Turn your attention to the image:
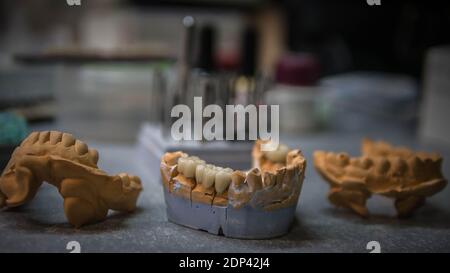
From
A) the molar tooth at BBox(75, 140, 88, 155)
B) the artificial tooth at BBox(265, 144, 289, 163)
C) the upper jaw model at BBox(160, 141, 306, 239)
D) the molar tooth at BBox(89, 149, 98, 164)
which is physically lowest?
the upper jaw model at BBox(160, 141, 306, 239)

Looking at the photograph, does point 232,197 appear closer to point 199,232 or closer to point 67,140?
point 199,232

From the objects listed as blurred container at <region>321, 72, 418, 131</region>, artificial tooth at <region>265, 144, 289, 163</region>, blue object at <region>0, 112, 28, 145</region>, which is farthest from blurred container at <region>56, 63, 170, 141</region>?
blurred container at <region>321, 72, 418, 131</region>

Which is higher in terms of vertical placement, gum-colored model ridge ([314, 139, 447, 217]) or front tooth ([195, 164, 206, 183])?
front tooth ([195, 164, 206, 183])

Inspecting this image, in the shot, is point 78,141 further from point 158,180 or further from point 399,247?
point 399,247

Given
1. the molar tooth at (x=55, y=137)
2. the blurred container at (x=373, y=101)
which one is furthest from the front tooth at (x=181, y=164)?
the blurred container at (x=373, y=101)

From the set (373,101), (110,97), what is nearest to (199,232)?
(110,97)

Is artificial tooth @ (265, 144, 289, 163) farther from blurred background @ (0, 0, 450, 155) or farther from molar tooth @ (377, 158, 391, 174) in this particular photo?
blurred background @ (0, 0, 450, 155)

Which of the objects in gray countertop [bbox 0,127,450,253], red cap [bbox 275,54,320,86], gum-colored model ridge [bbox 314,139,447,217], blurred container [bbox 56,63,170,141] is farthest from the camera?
red cap [bbox 275,54,320,86]

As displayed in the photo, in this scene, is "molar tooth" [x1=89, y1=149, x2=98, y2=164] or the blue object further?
the blue object
